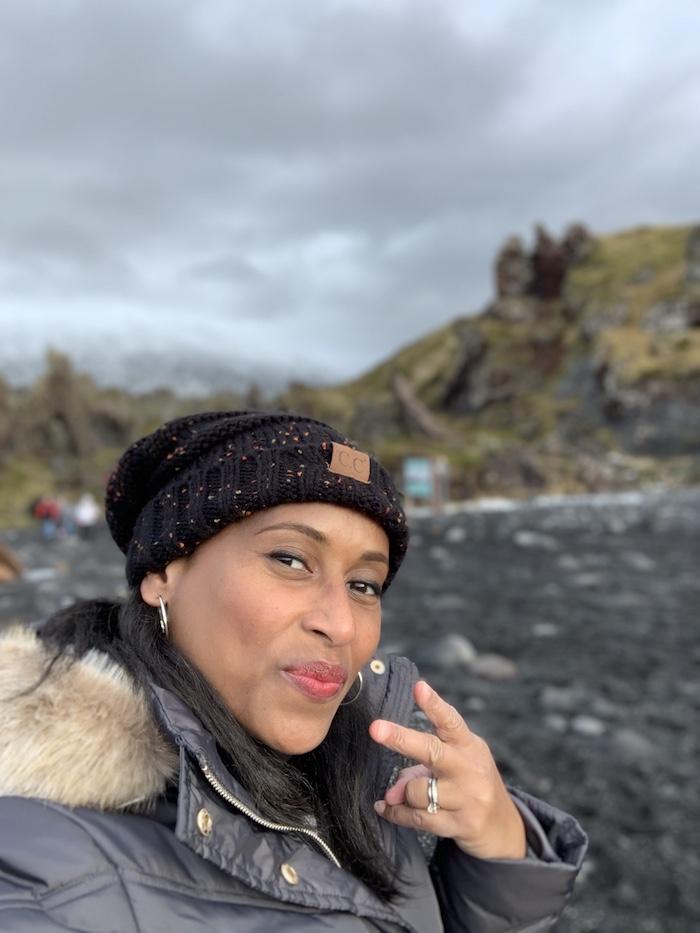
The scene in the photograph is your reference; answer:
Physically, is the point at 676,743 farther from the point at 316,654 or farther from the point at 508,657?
the point at 316,654

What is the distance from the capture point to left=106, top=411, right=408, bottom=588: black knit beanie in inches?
90.0

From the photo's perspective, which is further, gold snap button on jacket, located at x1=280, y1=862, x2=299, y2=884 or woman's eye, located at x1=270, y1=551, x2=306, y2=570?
woman's eye, located at x1=270, y1=551, x2=306, y2=570

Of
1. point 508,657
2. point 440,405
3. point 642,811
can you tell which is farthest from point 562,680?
point 440,405

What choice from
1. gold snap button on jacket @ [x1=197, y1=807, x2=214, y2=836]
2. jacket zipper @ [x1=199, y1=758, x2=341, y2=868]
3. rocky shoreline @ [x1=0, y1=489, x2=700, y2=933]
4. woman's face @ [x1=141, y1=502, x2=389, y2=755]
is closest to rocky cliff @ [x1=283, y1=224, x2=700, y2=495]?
rocky shoreline @ [x1=0, y1=489, x2=700, y2=933]

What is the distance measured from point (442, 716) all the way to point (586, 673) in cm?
813

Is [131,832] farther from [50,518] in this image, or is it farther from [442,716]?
[50,518]

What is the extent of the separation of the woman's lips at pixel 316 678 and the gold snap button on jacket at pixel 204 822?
18.3 inches

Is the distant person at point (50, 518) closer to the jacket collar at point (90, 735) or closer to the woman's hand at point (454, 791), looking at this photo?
the jacket collar at point (90, 735)

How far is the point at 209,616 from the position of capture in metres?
2.20

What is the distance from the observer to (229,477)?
2.30m

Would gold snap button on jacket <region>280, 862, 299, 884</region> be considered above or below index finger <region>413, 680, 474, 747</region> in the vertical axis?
below

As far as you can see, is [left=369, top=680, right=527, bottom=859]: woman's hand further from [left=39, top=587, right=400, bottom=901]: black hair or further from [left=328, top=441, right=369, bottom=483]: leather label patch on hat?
[left=328, top=441, right=369, bottom=483]: leather label patch on hat

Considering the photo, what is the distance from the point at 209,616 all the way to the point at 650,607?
1286 centimetres

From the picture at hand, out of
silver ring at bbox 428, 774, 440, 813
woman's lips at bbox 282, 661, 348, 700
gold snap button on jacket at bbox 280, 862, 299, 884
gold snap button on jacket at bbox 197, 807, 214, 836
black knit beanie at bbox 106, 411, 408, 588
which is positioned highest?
Result: black knit beanie at bbox 106, 411, 408, 588
